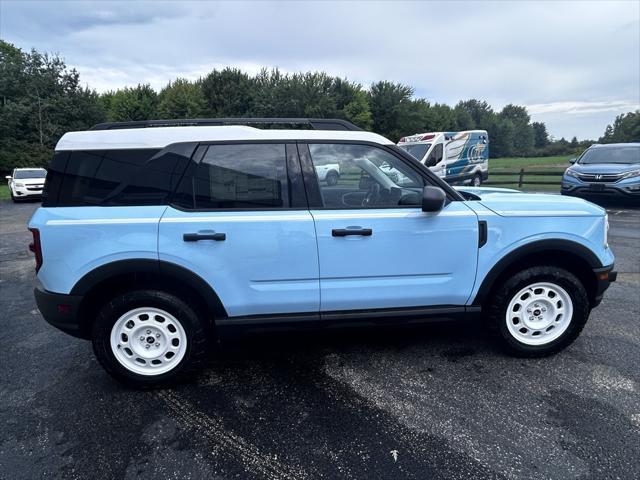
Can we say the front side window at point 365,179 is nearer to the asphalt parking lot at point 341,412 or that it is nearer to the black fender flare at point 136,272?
the black fender flare at point 136,272

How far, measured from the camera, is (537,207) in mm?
3270

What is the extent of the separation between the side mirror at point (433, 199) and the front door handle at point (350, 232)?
434 millimetres

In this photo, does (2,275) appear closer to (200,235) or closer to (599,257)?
(200,235)

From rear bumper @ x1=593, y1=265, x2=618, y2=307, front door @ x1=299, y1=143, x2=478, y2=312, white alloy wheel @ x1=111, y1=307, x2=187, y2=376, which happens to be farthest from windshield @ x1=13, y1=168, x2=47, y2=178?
rear bumper @ x1=593, y1=265, x2=618, y2=307

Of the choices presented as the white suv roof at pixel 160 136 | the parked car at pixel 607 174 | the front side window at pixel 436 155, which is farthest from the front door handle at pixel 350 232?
the front side window at pixel 436 155

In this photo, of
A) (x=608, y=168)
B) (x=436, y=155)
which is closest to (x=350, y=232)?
(x=608, y=168)

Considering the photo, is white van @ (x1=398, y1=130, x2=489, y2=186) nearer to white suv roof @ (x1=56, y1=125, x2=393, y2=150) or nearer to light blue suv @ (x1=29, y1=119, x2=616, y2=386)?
light blue suv @ (x1=29, y1=119, x2=616, y2=386)

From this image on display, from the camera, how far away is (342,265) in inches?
120

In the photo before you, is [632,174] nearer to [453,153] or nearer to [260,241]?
[453,153]

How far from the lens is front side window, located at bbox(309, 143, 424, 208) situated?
3105mm

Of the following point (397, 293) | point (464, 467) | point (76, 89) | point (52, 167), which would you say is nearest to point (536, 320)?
point (397, 293)

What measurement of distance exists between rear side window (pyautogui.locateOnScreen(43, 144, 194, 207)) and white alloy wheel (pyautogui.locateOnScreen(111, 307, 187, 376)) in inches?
32.2

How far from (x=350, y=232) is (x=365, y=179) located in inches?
20.6

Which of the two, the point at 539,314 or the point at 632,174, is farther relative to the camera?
the point at 632,174
